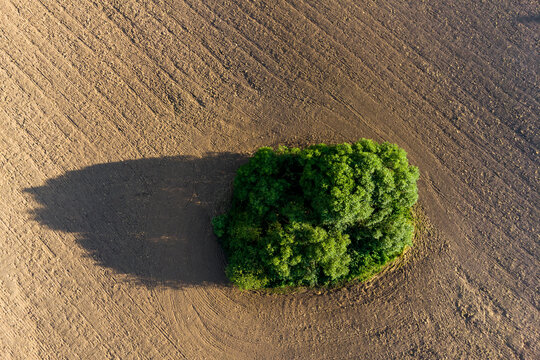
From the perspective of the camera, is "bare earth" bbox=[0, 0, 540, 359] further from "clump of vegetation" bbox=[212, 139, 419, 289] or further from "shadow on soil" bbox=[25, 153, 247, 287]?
"clump of vegetation" bbox=[212, 139, 419, 289]

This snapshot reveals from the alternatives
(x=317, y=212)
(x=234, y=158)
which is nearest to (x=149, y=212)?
(x=234, y=158)

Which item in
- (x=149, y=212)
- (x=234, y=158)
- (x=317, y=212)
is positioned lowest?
(x=149, y=212)

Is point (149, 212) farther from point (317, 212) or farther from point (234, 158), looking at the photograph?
point (317, 212)

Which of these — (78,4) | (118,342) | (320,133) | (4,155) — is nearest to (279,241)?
(320,133)

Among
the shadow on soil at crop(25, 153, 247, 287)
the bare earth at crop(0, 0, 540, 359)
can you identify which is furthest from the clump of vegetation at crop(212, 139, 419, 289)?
the bare earth at crop(0, 0, 540, 359)

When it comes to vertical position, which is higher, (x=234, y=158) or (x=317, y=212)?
(x=317, y=212)

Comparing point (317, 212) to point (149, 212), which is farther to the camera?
point (149, 212)
